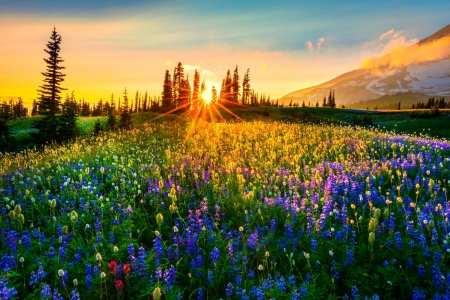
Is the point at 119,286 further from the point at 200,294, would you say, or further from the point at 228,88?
the point at 228,88

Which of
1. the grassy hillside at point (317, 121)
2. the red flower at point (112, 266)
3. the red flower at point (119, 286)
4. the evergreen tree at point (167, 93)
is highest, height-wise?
the evergreen tree at point (167, 93)

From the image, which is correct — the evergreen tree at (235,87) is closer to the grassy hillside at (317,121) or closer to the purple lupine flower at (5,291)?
the grassy hillside at (317,121)

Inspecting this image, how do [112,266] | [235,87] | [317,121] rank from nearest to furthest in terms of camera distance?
1. [112,266]
2. [317,121]
3. [235,87]

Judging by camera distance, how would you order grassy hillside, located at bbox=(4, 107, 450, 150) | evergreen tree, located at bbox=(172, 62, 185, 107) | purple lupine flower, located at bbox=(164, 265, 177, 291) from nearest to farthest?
1. purple lupine flower, located at bbox=(164, 265, 177, 291)
2. grassy hillside, located at bbox=(4, 107, 450, 150)
3. evergreen tree, located at bbox=(172, 62, 185, 107)

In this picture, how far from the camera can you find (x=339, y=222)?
15.0ft

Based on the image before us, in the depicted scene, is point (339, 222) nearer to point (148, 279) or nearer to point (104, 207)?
point (148, 279)

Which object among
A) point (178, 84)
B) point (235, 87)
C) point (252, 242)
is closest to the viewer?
point (252, 242)

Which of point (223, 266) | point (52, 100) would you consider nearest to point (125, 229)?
point (223, 266)

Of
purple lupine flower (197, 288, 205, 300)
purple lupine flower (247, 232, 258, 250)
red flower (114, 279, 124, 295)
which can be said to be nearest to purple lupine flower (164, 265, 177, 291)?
purple lupine flower (197, 288, 205, 300)

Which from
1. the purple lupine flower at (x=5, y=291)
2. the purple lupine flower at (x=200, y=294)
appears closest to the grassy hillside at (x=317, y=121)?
the purple lupine flower at (x=200, y=294)

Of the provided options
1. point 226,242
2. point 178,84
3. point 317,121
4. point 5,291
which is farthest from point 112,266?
point 178,84

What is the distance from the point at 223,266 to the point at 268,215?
1.82 meters

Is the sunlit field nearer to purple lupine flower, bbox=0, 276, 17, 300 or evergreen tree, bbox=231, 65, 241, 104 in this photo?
purple lupine flower, bbox=0, 276, 17, 300

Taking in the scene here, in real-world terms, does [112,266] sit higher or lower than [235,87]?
lower
